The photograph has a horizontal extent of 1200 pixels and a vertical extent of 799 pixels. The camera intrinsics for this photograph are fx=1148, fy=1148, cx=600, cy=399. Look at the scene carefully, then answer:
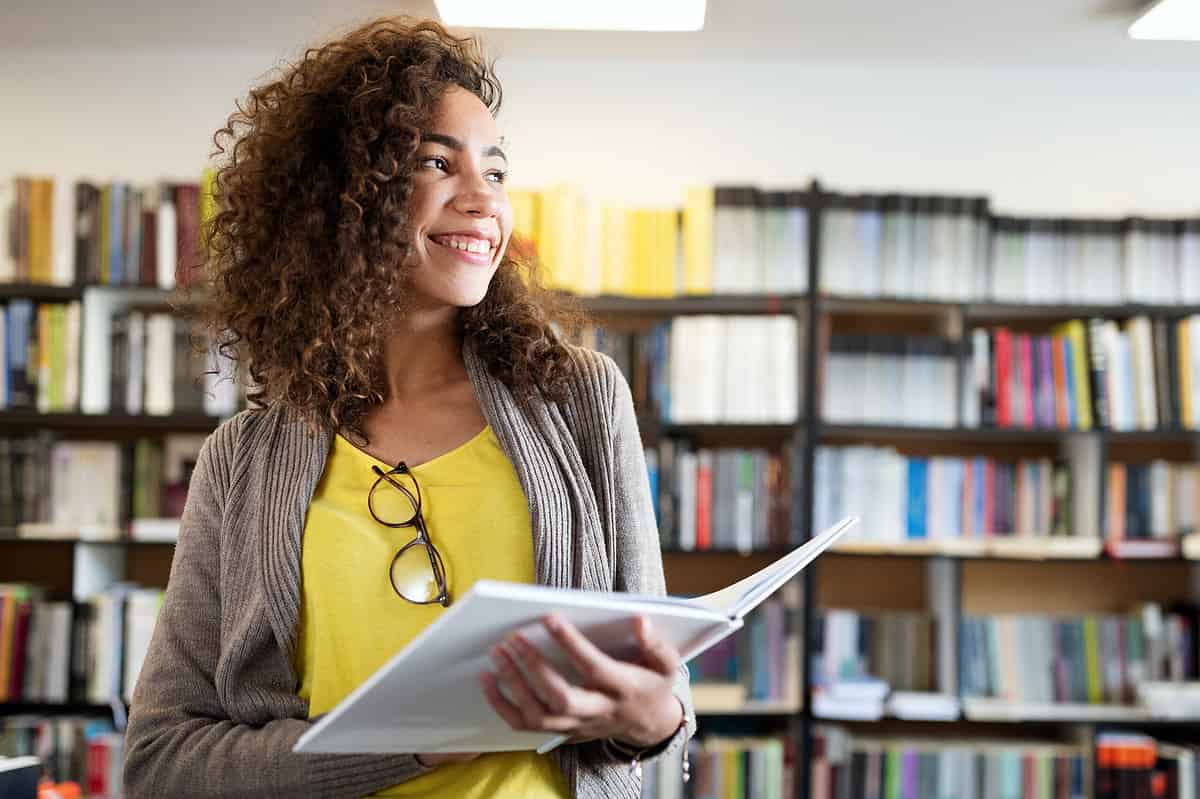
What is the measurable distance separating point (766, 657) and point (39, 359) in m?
2.23

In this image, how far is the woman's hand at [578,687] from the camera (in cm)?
82

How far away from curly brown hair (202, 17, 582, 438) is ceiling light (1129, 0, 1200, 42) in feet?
7.91

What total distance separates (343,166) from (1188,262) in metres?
2.86

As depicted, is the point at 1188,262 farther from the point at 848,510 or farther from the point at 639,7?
the point at 639,7

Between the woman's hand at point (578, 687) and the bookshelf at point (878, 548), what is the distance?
2.34 meters

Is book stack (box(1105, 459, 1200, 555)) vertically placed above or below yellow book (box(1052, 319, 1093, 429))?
below

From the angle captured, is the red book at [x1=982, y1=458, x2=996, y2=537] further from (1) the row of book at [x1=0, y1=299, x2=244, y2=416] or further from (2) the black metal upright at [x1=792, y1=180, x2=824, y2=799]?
(1) the row of book at [x1=0, y1=299, x2=244, y2=416]

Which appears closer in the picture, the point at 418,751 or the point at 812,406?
the point at 418,751

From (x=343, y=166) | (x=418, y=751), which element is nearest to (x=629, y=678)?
(x=418, y=751)

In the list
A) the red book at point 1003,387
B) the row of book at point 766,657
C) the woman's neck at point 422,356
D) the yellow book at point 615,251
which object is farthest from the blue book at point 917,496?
the woman's neck at point 422,356

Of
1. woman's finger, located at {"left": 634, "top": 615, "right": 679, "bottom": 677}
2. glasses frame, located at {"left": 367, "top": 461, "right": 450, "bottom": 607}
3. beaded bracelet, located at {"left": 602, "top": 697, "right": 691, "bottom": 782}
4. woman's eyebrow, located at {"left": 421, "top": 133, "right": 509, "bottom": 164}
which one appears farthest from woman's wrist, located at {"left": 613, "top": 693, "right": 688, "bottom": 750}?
woman's eyebrow, located at {"left": 421, "top": 133, "right": 509, "bottom": 164}

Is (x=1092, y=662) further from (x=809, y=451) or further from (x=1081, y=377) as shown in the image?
(x=809, y=451)

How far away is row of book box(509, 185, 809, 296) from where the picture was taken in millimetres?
3271

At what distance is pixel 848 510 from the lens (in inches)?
129
